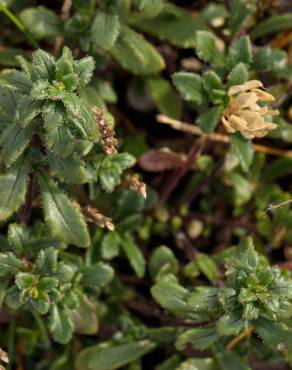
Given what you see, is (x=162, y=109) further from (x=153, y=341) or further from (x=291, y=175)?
(x=153, y=341)

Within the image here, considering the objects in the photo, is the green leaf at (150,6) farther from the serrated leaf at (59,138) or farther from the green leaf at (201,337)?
the green leaf at (201,337)

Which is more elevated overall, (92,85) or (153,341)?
(92,85)

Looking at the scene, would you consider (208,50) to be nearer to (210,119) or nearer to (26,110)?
(210,119)

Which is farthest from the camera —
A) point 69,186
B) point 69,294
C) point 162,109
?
point 162,109

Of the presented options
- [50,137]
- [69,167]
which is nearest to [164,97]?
[69,167]

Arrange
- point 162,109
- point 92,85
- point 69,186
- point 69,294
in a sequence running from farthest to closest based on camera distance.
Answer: point 162,109, point 92,85, point 69,186, point 69,294

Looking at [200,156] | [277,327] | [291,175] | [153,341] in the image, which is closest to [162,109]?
[200,156]
